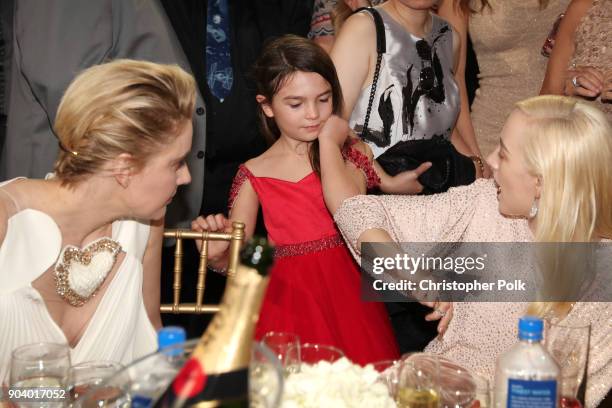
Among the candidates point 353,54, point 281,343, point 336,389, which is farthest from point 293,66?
point 336,389

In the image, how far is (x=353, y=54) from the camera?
2.68 meters

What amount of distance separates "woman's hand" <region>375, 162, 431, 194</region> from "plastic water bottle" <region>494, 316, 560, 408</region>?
1.32 m

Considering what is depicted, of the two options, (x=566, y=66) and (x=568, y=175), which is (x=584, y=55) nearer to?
(x=566, y=66)

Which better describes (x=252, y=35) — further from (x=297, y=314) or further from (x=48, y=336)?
(x=48, y=336)

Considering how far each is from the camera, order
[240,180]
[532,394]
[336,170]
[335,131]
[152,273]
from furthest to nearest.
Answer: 1. [240,180]
2. [335,131]
3. [336,170]
4. [152,273]
5. [532,394]

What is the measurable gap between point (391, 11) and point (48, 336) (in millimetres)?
1625

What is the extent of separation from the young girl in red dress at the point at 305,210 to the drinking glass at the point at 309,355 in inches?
43.0

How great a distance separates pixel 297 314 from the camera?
2510mm

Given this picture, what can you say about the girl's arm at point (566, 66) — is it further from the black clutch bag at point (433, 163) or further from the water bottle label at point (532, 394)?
the water bottle label at point (532, 394)

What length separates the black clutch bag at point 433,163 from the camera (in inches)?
105

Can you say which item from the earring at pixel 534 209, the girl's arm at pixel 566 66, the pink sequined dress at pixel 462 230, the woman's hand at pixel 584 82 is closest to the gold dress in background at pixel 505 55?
the girl's arm at pixel 566 66

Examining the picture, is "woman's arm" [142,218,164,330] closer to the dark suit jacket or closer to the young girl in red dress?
the young girl in red dress

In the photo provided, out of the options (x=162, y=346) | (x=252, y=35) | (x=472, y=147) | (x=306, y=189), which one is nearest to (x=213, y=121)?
(x=252, y=35)

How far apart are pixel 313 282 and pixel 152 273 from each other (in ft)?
2.19
